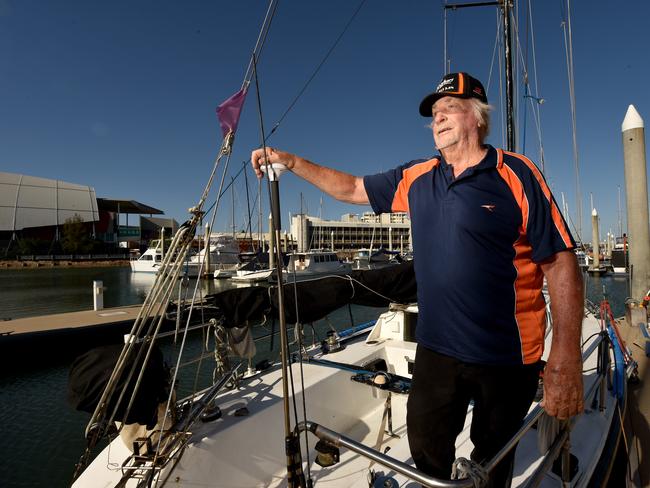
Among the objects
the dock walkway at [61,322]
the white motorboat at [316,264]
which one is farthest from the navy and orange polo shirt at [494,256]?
the white motorboat at [316,264]

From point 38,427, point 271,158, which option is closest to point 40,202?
point 38,427

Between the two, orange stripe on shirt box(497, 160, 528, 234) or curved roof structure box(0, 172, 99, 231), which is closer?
orange stripe on shirt box(497, 160, 528, 234)

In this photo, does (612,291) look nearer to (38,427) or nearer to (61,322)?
(38,427)

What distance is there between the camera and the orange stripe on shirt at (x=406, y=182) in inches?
66.1

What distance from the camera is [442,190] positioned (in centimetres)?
151

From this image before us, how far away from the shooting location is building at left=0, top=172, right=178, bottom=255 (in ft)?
197

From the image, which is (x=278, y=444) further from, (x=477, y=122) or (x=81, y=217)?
(x=81, y=217)

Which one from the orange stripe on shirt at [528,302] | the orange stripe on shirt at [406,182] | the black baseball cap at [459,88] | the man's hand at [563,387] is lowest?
the man's hand at [563,387]

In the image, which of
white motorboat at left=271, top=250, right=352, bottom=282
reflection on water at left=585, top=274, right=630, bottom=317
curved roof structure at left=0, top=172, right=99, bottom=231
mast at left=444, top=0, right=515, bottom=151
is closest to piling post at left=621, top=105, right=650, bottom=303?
reflection on water at left=585, top=274, right=630, bottom=317

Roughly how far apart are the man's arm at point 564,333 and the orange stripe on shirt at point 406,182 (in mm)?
636

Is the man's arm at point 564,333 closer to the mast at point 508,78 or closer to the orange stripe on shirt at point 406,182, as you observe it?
the orange stripe on shirt at point 406,182

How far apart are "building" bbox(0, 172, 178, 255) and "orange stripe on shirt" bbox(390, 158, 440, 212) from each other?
7283 centimetres

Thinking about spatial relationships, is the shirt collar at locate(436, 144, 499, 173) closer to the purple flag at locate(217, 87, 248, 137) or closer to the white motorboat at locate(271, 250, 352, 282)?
the purple flag at locate(217, 87, 248, 137)

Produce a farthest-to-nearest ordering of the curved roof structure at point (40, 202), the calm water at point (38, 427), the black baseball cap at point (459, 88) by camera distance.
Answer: the curved roof structure at point (40, 202)
the calm water at point (38, 427)
the black baseball cap at point (459, 88)
